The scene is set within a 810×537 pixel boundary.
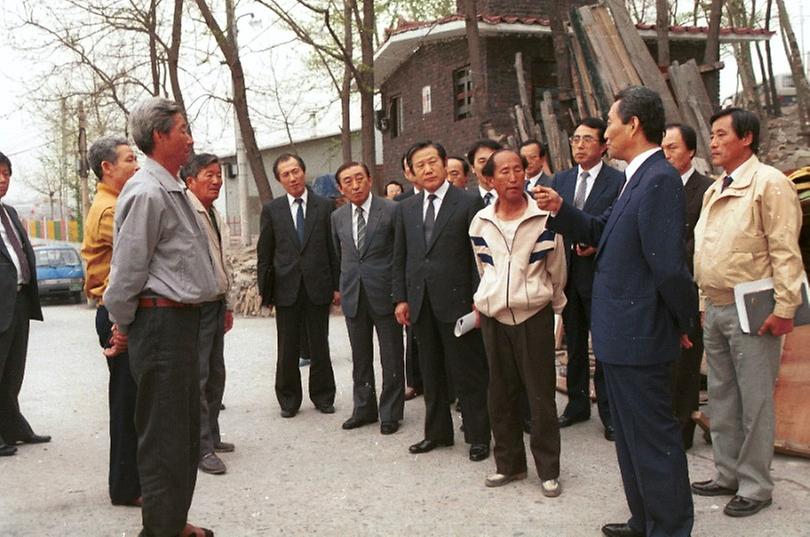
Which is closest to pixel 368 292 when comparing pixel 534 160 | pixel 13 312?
pixel 534 160

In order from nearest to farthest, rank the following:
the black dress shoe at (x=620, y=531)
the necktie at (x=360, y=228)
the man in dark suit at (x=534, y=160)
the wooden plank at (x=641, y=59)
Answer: the black dress shoe at (x=620, y=531) → the necktie at (x=360, y=228) → the man in dark suit at (x=534, y=160) → the wooden plank at (x=641, y=59)

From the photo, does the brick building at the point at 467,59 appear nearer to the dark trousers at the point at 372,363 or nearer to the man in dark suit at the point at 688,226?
the dark trousers at the point at 372,363

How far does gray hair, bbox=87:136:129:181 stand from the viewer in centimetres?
457

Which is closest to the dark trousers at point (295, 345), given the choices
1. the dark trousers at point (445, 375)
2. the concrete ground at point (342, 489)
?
the concrete ground at point (342, 489)

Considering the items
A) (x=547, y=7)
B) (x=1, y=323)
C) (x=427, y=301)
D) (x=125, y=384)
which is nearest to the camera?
(x=125, y=384)

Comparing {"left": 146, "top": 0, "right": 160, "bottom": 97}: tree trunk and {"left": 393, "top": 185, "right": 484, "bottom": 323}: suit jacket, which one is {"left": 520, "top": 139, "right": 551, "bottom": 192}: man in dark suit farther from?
{"left": 146, "top": 0, "right": 160, "bottom": 97}: tree trunk

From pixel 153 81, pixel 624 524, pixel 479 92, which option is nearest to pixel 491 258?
pixel 624 524

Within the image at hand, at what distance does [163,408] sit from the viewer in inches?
142

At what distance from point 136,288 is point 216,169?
2.13 meters

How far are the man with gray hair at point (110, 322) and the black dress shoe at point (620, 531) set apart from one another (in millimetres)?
2563

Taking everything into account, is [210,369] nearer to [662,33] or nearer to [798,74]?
[662,33]

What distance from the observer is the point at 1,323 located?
577cm

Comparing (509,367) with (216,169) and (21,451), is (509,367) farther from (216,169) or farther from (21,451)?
(21,451)

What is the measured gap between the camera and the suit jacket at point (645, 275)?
331 cm
